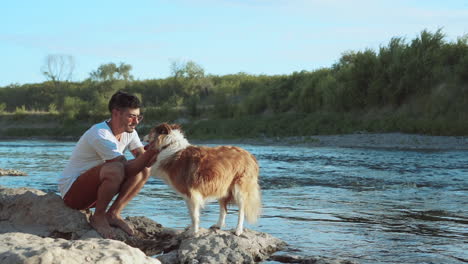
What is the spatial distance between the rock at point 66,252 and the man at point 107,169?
1.23 meters

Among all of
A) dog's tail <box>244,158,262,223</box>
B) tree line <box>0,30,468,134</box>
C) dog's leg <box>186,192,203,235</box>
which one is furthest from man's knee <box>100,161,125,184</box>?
tree line <box>0,30,468,134</box>

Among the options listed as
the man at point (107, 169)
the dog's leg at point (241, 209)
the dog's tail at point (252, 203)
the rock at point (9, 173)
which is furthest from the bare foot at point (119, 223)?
the rock at point (9, 173)

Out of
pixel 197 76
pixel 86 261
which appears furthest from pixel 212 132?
pixel 86 261

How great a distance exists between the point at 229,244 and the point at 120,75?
157 ft

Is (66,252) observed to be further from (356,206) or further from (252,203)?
(356,206)

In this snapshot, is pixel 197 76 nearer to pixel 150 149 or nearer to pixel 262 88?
pixel 262 88

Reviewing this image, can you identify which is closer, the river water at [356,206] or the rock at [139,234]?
the rock at [139,234]

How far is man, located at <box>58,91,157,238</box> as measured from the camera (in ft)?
17.3

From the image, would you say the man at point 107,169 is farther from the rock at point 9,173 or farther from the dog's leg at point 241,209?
the rock at point 9,173

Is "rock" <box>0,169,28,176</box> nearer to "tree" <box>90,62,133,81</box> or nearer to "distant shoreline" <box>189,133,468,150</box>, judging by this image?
"distant shoreline" <box>189,133,468,150</box>

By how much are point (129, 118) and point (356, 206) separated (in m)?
4.66

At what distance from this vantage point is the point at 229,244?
5242 millimetres

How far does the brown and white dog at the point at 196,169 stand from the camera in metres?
5.34

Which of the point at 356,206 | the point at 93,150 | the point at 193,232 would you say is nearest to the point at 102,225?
the point at 93,150
